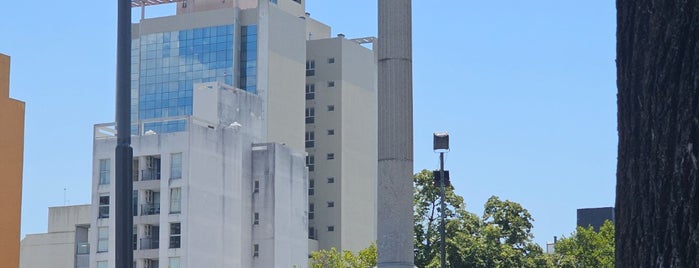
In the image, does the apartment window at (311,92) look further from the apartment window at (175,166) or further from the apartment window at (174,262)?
the apartment window at (174,262)

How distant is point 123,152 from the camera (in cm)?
1267

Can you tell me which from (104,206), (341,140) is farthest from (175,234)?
(341,140)

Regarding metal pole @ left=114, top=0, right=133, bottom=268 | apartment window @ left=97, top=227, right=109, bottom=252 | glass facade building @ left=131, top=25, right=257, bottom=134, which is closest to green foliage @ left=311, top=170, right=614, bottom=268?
apartment window @ left=97, top=227, right=109, bottom=252

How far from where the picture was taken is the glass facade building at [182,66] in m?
125

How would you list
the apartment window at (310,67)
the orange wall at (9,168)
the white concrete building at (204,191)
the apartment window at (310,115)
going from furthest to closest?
the apartment window at (310,67), the apartment window at (310,115), the white concrete building at (204,191), the orange wall at (9,168)

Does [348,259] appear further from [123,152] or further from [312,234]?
[123,152]

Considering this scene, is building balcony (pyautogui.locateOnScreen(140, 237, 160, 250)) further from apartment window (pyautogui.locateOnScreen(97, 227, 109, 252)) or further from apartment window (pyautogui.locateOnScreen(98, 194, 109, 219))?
apartment window (pyautogui.locateOnScreen(98, 194, 109, 219))

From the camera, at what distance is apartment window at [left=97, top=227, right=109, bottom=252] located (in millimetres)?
85688

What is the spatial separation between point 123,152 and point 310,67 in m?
123

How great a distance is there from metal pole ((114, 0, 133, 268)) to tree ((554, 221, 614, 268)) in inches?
2100

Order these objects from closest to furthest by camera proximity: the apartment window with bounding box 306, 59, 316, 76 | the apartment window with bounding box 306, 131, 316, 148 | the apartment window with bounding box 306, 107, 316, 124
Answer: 1. the apartment window with bounding box 306, 131, 316, 148
2. the apartment window with bounding box 306, 107, 316, 124
3. the apartment window with bounding box 306, 59, 316, 76

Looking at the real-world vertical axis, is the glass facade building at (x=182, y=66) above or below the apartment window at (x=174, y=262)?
above

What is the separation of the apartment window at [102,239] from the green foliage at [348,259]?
12.4m

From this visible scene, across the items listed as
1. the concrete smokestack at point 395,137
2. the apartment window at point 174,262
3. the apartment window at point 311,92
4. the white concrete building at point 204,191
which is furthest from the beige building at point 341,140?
the concrete smokestack at point 395,137
